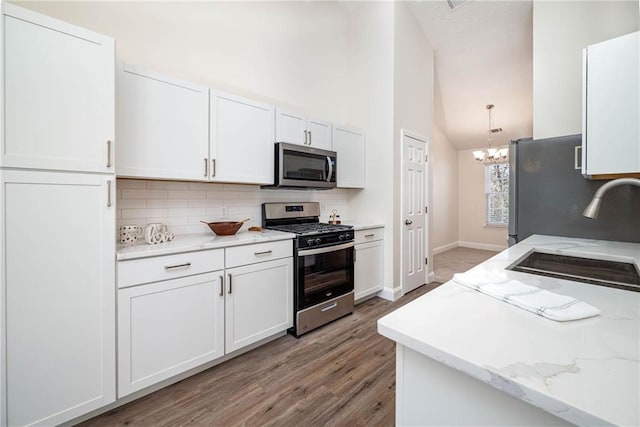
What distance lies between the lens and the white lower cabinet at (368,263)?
122 inches

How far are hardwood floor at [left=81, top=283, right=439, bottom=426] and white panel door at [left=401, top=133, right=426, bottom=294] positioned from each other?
57.6 inches

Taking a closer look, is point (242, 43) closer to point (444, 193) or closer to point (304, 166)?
point (304, 166)

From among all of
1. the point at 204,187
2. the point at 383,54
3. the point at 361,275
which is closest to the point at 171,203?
the point at 204,187

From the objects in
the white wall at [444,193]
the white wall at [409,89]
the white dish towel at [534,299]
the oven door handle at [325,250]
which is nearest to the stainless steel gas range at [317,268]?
the oven door handle at [325,250]

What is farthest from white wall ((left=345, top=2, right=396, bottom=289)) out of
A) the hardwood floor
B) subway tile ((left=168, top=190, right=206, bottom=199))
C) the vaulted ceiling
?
subway tile ((left=168, top=190, right=206, bottom=199))

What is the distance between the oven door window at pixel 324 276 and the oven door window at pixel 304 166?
779mm

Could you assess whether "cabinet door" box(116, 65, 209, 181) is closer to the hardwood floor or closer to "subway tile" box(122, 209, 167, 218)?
"subway tile" box(122, 209, 167, 218)

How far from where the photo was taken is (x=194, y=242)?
2000 mm

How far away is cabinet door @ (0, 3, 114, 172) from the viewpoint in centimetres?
130

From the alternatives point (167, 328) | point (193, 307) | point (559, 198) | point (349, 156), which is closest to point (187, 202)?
point (193, 307)

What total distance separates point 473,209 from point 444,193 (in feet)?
3.61

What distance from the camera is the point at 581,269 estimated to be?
54.1 inches

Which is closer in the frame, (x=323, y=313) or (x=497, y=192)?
(x=323, y=313)

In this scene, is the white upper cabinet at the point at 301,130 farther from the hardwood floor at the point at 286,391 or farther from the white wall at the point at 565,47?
the white wall at the point at 565,47
